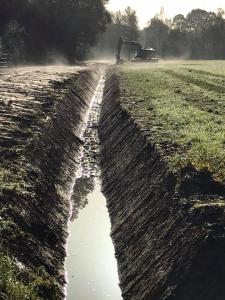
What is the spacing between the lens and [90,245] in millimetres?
15648

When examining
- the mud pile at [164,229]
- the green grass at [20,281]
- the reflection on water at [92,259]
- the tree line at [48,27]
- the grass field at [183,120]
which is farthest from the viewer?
the tree line at [48,27]

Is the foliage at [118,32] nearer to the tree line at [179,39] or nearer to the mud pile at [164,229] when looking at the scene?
the tree line at [179,39]

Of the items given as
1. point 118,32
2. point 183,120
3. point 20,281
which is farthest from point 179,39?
point 20,281

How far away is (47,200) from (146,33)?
17096 centimetres

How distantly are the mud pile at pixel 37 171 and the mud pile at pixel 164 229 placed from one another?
5.94 ft

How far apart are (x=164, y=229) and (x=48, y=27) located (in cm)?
6450

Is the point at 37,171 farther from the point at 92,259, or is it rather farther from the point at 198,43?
the point at 198,43

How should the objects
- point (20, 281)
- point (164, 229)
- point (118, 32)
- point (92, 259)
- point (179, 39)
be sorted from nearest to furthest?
point (20, 281)
point (164, 229)
point (92, 259)
point (179, 39)
point (118, 32)

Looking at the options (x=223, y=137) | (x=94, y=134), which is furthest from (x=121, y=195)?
(x=94, y=134)

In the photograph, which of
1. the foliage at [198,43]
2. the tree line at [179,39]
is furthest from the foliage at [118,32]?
the foliage at [198,43]

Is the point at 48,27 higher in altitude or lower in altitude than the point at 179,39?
higher

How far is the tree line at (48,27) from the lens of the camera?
214 feet

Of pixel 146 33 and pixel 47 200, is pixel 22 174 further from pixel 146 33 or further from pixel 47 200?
pixel 146 33

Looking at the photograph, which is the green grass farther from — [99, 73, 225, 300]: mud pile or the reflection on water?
[99, 73, 225, 300]: mud pile
